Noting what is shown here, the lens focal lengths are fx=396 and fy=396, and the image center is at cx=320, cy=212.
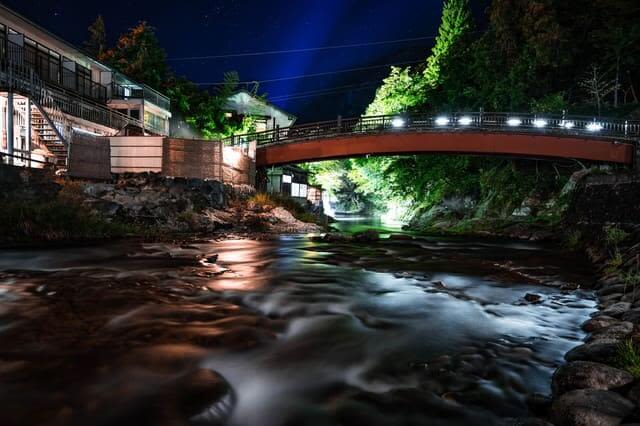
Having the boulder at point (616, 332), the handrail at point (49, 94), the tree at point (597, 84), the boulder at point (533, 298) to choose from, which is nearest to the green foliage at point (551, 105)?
the tree at point (597, 84)

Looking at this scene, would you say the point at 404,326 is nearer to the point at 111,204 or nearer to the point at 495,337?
→ the point at 495,337

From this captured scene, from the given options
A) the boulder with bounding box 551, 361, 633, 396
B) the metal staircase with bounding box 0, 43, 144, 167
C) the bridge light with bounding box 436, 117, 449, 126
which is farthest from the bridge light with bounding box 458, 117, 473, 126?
the boulder with bounding box 551, 361, 633, 396

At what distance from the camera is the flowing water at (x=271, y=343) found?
156 inches

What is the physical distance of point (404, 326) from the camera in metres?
6.79

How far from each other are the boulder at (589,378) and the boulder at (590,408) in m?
0.25

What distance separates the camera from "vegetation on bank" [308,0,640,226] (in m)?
32.4

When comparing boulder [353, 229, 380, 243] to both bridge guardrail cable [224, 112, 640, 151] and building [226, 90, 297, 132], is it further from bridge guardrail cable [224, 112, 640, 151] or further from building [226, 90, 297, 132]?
building [226, 90, 297, 132]

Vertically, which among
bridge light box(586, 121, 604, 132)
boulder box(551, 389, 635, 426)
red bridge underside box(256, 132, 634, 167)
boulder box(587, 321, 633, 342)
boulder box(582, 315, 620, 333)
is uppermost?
bridge light box(586, 121, 604, 132)

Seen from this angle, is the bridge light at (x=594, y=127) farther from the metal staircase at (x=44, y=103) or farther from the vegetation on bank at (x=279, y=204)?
the metal staircase at (x=44, y=103)

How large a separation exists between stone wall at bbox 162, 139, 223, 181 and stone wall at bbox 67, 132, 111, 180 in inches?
147

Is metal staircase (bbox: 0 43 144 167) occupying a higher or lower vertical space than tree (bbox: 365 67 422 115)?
lower

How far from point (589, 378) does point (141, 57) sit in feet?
160

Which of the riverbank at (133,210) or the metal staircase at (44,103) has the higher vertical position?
the metal staircase at (44,103)

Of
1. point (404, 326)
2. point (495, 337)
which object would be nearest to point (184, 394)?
point (404, 326)
